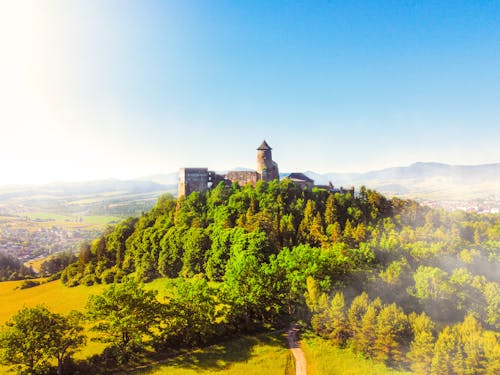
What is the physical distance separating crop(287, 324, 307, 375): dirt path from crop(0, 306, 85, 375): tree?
19.4 m

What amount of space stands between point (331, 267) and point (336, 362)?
10253 millimetres

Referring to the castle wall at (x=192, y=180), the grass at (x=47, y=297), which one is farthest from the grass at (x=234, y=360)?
the castle wall at (x=192, y=180)

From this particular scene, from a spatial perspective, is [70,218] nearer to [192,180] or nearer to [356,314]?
[192,180]

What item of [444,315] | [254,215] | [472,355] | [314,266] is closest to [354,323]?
[314,266]

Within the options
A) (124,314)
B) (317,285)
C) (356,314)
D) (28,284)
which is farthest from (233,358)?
(28,284)

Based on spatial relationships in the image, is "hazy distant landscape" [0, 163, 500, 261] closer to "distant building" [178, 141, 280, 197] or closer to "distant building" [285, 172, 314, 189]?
"distant building" [285, 172, 314, 189]

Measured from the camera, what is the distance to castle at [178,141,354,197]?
2800 inches

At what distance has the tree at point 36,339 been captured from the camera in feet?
83.8

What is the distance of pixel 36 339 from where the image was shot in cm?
2602

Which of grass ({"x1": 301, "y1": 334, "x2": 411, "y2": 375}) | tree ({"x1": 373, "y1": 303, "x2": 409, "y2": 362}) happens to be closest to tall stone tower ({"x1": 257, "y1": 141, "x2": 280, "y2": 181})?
grass ({"x1": 301, "y1": 334, "x2": 411, "y2": 375})

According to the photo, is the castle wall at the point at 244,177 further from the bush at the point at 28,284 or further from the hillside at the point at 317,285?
the bush at the point at 28,284

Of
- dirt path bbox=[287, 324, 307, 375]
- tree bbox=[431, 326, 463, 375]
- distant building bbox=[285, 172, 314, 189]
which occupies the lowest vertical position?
dirt path bbox=[287, 324, 307, 375]

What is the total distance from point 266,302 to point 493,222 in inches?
2159

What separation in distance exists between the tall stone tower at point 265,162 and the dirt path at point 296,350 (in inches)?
1582
